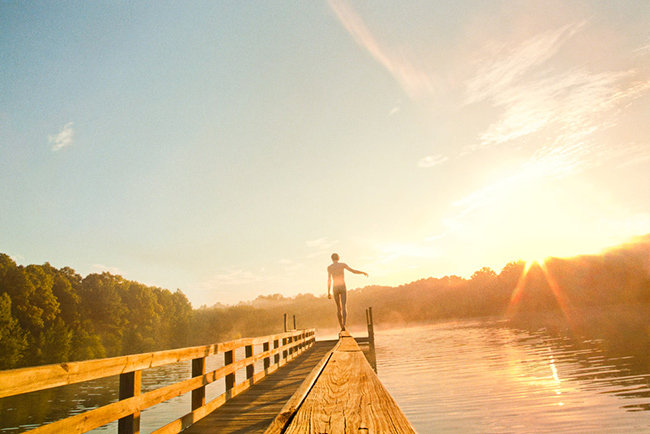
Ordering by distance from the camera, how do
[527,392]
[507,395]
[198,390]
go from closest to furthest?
[198,390], [507,395], [527,392]

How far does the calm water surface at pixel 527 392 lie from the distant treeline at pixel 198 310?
46689 millimetres

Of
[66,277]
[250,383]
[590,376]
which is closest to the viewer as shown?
[250,383]

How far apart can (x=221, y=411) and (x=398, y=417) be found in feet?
15.0

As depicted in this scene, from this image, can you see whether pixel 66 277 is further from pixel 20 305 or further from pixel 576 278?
pixel 576 278

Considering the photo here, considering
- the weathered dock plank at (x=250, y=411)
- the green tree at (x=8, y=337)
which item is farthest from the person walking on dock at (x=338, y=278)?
the green tree at (x=8, y=337)

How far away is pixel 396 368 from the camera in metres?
25.2

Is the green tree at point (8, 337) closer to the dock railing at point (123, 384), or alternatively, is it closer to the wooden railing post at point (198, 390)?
the dock railing at point (123, 384)

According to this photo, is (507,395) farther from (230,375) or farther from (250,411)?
(250,411)

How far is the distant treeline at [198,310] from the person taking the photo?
4869 cm

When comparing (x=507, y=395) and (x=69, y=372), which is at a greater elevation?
(x=69, y=372)

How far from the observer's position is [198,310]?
343 ft

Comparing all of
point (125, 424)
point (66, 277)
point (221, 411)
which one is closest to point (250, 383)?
point (221, 411)

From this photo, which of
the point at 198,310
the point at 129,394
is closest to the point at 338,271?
the point at 129,394

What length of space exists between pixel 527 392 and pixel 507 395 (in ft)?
3.18
